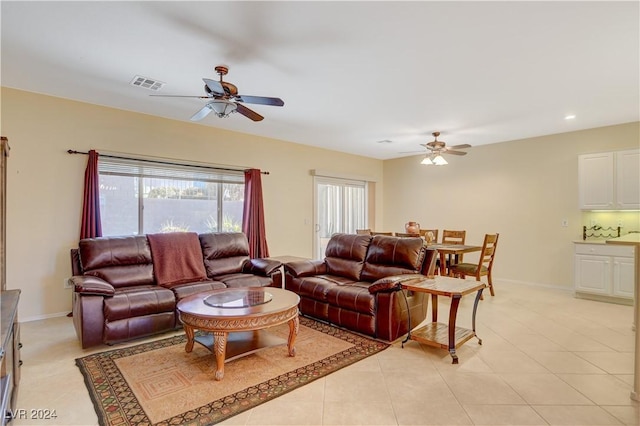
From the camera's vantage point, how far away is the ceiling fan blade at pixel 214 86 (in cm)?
254

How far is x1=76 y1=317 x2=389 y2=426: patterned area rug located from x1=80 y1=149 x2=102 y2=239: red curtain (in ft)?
5.75

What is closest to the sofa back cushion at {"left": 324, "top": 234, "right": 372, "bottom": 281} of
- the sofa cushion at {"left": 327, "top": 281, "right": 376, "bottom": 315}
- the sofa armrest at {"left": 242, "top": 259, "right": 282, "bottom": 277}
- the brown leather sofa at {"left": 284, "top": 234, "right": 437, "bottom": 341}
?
the brown leather sofa at {"left": 284, "top": 234, "right": 437, "bottom": 341}

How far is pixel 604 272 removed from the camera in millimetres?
4691

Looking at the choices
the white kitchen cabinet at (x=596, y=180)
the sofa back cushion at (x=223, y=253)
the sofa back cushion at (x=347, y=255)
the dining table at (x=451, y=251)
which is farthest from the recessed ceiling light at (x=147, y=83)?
the white kitchen cabinet at (x=596, y=180)

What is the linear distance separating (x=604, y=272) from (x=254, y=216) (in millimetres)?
5290

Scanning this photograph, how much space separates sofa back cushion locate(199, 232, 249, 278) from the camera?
4234 millimetres

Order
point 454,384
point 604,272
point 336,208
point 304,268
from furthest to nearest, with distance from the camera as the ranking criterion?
point 336,208 < point 604,272 < point 304,268 < point 454,384

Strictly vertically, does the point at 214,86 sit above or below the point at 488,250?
above

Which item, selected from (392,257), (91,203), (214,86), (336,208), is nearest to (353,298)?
(392,257)

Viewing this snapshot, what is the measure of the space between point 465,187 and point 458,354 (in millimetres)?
4511

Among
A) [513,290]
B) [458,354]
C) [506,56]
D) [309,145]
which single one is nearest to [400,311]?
[458,354]

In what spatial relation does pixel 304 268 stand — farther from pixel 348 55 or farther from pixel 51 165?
pixel 51 165

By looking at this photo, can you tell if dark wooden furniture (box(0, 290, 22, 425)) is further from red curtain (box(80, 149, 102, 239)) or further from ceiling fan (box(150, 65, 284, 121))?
ceiling fan (box(150, 65, 284, 121))

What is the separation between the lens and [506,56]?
286 centimetres
